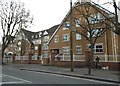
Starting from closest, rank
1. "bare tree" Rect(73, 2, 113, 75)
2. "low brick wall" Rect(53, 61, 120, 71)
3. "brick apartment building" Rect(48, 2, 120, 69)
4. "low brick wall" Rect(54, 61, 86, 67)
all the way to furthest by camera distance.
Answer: "bare tree" Rect(73, 2, 113, 75) → "low brick wall" Rect(53, 61, 120, 71) → "brick apartment building" Rect(48, 2, 120, 69) → "low brick wall" Rect(54, 61, 86, 67)

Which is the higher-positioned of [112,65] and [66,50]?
[66,50]

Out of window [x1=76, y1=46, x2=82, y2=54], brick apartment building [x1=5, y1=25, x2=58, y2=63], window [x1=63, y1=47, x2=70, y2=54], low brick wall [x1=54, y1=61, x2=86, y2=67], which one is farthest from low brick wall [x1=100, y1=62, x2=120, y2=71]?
brick apartment building [x1=5, y1=25, x2=58, y2=63]

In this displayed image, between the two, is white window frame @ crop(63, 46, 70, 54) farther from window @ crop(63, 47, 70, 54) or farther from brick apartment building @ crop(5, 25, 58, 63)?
brick apartment building @ crop(5, 25, 58, 63)

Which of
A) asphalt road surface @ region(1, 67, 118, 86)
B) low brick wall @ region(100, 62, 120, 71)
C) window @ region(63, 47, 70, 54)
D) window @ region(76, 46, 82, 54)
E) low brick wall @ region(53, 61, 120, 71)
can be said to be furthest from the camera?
window @ region(63, 47, 70, 54)

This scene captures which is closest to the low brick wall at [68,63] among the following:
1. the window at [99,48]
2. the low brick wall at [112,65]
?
the low brick wall at [112,65]

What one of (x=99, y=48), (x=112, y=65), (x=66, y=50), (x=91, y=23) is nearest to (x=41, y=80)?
(x=112, y=65)

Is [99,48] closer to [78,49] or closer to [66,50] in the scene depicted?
[78,49]

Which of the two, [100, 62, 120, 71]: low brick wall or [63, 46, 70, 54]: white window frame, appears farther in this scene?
A: [63, 46, 70, 54]: white window frame

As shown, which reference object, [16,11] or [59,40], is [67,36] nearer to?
[59,40]

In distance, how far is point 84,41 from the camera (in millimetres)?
41750

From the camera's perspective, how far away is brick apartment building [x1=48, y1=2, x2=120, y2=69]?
2712 cm

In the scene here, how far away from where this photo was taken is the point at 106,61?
2845 cm

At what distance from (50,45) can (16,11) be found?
1134 centimetres

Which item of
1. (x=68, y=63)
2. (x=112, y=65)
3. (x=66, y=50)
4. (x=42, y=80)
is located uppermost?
(x=66, y=50)
